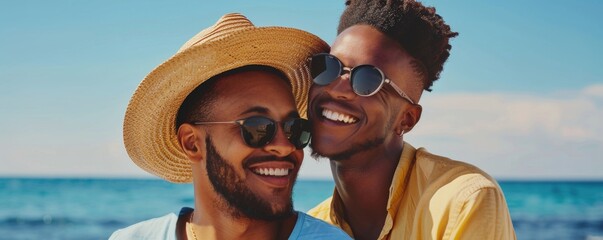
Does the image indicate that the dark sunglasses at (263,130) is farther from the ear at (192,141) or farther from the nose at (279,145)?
the ear at (192,141)

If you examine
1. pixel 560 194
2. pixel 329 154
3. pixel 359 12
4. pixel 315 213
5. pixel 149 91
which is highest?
pixel 359 12

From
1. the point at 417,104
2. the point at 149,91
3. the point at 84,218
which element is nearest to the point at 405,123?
the point at 417,104

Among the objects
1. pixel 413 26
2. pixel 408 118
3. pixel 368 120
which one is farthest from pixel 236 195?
pixel 413 26

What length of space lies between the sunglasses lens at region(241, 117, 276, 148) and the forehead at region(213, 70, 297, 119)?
68 mm

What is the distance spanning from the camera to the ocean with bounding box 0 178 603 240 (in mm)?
20781

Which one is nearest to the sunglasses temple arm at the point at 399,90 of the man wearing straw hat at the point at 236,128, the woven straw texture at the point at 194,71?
the woven straw texture at the point at 194,71

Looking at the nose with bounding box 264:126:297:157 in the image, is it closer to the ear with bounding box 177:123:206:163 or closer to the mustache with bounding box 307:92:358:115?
the ear with bounding box 177:123:206:163

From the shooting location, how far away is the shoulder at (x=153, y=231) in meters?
3.76

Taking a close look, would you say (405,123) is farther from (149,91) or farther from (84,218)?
(84,218)

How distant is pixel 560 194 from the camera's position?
A: 3769cm

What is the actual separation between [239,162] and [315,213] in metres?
1.33

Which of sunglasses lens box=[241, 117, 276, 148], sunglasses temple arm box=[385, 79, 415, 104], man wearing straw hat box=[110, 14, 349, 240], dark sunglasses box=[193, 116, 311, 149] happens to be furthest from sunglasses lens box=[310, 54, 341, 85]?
sunglasses lens box=[241, 117, 276, 148]

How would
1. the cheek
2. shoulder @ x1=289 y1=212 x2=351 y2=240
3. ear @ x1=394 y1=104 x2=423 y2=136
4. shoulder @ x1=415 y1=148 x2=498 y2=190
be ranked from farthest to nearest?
ear @ x1=394 y1=104 x2=423 y2=136 → shoulder @ x1=415 y1=148 x2=498 y2=190 → the cheek → shoulder @ x1=289 y1=212 x2=351 y2=240

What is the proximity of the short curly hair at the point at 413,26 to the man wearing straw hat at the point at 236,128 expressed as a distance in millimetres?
444
